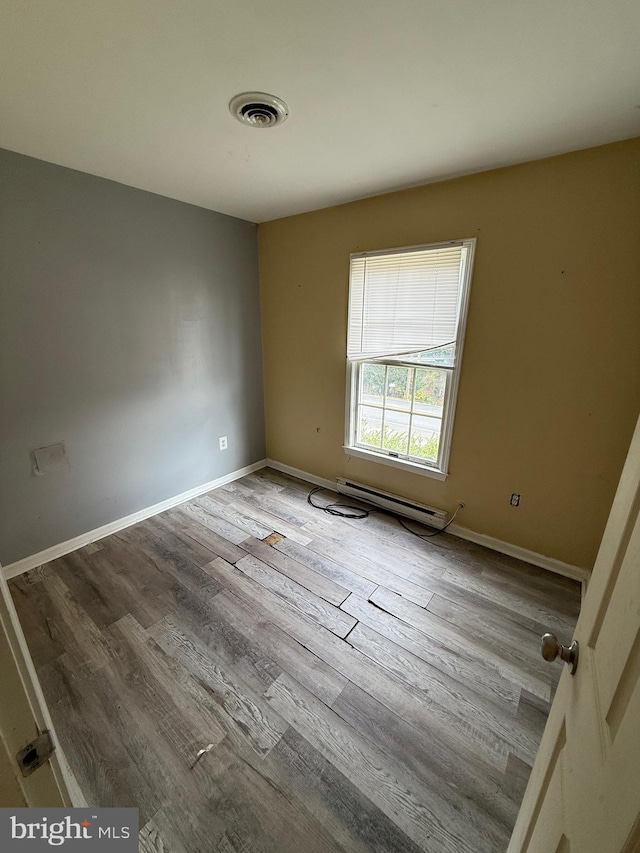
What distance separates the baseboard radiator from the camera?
2.54 metres

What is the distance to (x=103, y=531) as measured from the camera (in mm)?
2461

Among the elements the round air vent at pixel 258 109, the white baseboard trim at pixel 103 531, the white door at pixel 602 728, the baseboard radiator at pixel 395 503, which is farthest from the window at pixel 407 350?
the white door at pixel 602 728

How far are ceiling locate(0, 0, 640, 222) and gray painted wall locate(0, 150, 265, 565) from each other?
1.08 feet

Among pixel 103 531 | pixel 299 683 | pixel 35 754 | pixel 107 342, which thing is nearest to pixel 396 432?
pixel 299 683

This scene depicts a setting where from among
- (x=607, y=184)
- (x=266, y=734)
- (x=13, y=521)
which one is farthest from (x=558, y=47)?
(x=13, y=521)

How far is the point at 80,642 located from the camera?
64.7 inches

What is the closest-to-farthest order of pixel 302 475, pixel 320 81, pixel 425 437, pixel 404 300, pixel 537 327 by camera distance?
Result: pixel 320 81 → pixel 537 327 → pixel 404 300 → pixel 425 437 → pixel 302 475

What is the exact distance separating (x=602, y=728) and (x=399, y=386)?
7.37 ft

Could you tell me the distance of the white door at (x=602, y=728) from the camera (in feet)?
1.34

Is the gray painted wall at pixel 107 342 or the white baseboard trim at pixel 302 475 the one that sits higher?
the gray painted wall at pixel 107 342

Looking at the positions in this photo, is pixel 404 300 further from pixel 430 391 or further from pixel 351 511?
pixel 351 511

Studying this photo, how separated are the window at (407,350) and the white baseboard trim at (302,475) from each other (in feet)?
1.67

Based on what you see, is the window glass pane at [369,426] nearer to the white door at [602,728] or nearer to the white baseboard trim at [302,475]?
the white baseboard trim at [302,475]

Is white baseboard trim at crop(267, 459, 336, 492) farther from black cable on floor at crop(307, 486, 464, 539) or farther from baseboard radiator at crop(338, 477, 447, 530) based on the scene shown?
black cable on floor at crop(307, 486, 464, 539)
